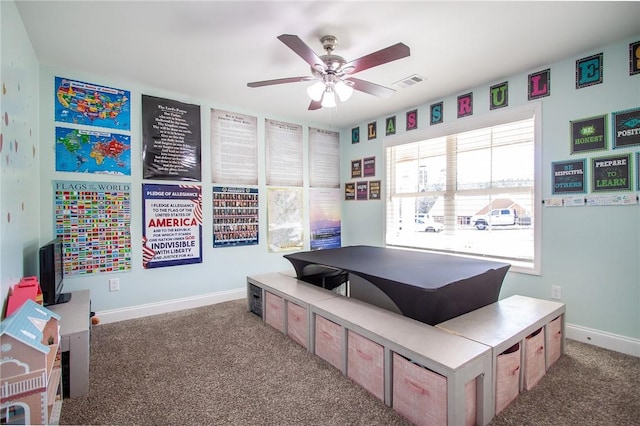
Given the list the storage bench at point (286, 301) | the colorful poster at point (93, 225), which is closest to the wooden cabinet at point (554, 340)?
the storage bench at point (286, 301)

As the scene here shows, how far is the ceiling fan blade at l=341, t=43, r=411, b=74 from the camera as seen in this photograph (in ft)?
5.58

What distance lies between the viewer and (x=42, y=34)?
2125 millimetres

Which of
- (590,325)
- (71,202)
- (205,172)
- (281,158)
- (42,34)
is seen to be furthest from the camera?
(281,158)

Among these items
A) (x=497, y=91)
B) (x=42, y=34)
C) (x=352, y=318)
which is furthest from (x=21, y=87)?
(x=497, y=91)

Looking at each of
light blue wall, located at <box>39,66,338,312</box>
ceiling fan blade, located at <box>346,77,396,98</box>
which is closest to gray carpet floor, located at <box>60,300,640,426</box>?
light blue wall, located at <box>39,66,338,312</box>

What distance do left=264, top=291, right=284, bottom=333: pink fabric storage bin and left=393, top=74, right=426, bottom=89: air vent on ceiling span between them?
2.36 meters

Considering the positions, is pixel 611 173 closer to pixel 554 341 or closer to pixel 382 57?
pixel 554 341

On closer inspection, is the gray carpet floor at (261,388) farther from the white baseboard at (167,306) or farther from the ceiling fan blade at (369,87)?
the ceiling fan blade at (369,87)

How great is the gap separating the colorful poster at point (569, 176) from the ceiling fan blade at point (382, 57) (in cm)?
178

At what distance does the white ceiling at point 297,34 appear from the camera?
1863 millimetres

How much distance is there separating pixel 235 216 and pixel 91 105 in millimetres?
1743

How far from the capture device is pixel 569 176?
2.48 metres

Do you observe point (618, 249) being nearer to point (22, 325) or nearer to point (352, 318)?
point (352, 318)

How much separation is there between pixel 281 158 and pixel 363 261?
213 cm
